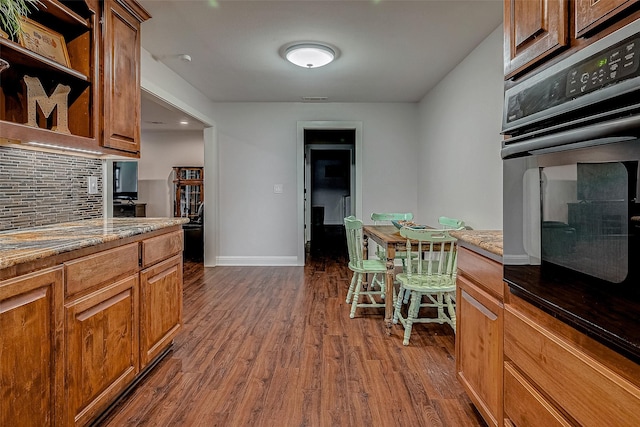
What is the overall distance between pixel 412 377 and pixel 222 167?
13.7 ft

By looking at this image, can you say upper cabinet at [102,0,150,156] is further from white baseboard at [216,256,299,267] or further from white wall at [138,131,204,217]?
white wall at [138,131,204,217]

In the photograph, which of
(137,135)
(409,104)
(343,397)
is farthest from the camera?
(409,104)

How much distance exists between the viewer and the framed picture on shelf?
1.86 m

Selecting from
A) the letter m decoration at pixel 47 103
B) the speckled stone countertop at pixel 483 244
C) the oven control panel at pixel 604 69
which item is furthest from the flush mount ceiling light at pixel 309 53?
the oven control panel at pixel 604 69

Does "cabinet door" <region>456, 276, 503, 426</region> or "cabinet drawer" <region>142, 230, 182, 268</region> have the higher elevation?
"cabinet drawer" <region>142, 230, 182, 268</region>

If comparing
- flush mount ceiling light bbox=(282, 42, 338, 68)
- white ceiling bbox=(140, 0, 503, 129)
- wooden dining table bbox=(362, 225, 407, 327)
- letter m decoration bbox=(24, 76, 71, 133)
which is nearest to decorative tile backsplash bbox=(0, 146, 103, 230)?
letter m decoration bbox=(24, 76, 71, 133)

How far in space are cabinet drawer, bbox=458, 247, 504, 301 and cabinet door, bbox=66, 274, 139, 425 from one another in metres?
1.66

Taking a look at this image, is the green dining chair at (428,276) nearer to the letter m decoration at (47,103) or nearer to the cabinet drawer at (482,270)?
the cabinet drawer at (482,270)

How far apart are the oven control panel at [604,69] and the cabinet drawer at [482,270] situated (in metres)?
0.72

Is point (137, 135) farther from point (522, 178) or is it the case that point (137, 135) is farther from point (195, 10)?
point (522, 178)

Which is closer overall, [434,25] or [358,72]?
[434,25]

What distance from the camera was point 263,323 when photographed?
3057 millimetres

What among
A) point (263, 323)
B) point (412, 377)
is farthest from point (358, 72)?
point (412, 377)

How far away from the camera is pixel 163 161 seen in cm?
759
